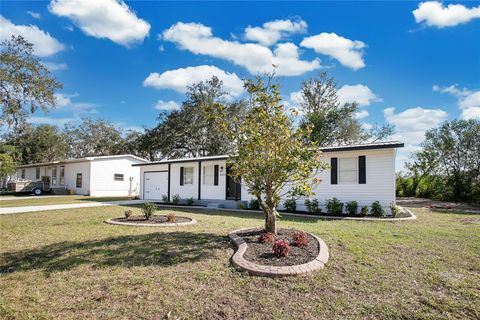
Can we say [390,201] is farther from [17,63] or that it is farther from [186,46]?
[17,63]

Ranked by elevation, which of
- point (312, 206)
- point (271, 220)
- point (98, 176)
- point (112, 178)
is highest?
point (98, 176)

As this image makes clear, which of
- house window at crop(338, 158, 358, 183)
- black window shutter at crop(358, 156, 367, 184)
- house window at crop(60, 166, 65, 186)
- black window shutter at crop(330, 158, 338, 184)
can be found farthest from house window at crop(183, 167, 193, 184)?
house window at crop(60, 166, 65, 186)

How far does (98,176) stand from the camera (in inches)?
995

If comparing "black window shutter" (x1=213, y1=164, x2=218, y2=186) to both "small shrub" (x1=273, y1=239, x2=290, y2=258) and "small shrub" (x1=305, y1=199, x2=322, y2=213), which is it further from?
"small shrub" (x1=273, y1=239, x2=290, y2=258)

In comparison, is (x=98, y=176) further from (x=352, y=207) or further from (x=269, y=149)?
(x=269, y=149)

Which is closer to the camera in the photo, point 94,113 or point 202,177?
point 202,177

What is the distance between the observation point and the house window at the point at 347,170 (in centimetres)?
1252

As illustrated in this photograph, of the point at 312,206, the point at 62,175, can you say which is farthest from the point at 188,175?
the point at 62,175

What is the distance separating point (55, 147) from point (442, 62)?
4444cm

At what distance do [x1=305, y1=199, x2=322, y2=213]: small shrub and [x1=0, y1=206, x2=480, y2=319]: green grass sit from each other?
18.9 ft

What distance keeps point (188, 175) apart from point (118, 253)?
42.5 feet

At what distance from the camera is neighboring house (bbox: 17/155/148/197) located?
82.3 feet

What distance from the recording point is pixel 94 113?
4253cm

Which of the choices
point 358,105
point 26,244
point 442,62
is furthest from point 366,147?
point 358,105
